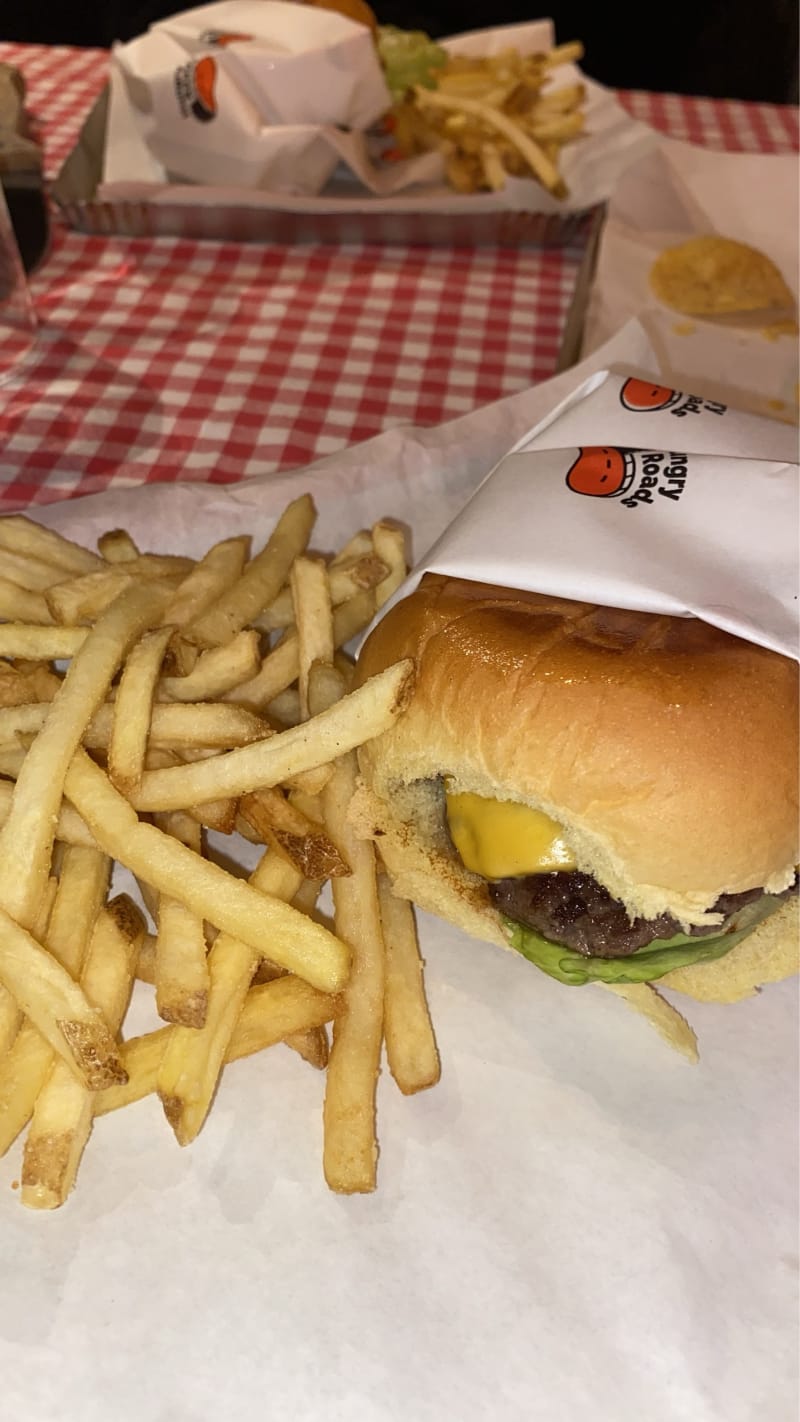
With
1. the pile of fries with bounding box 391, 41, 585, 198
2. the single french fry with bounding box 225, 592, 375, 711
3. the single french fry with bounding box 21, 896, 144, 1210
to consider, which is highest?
the pile of fries with bounding box 391, 41, 585, 198

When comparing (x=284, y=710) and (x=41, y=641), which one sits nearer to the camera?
(x=41, y=641)

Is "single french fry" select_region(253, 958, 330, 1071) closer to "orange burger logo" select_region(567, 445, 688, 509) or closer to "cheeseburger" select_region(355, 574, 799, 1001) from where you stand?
"cheeseburger" select_region(355, 574, 799, 1001)

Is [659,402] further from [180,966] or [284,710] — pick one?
[180,966]

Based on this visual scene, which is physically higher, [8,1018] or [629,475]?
[629,475]

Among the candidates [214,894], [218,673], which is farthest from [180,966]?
[218,673]

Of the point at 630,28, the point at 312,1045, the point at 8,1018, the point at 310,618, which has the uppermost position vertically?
the point at 630,28

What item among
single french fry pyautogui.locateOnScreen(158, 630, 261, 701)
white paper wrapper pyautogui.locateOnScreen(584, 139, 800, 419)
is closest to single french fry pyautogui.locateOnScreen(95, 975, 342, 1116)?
single french fry pyautogui.locateOnScreen(158, 630, 261, 701)

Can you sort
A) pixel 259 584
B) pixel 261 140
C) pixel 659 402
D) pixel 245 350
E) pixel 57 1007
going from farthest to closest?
pixel 261 140
pixel 245 350
pixel 659 402
pixel 259 584
pixel 57 1007
